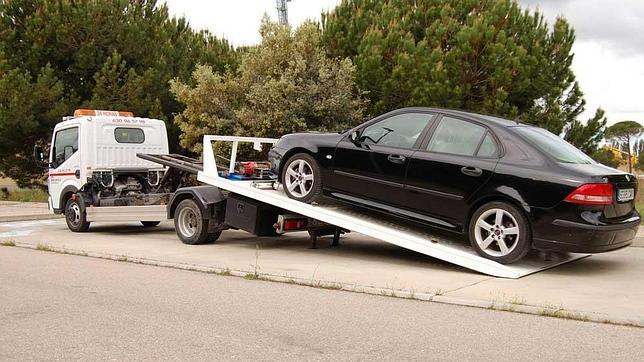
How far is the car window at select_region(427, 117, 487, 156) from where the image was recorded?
27.8 ft

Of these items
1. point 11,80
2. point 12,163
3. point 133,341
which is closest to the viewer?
point 133,341

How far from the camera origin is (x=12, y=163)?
23312 millimetres

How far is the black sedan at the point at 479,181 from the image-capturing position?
7.68m

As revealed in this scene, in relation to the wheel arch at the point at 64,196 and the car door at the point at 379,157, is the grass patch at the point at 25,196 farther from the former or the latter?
the car door at the point at 379,157

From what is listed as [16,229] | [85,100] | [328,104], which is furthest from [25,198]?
[328,104]

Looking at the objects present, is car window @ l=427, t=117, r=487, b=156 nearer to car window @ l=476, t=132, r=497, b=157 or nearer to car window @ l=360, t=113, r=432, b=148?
car window @ l=476, t=132, r=497, b=157

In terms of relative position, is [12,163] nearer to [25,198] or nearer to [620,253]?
[25,198]

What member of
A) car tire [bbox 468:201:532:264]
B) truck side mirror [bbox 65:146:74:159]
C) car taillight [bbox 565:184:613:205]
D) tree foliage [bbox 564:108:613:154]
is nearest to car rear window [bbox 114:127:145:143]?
truck side mirror [bbox 65:146:74:159]

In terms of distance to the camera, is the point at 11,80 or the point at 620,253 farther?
the point at 11,80

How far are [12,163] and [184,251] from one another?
15424 mm

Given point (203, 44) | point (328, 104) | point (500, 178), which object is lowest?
point (500, 178)

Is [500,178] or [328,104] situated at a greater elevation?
[328,104]

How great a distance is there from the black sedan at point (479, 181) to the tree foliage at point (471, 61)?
8.07m

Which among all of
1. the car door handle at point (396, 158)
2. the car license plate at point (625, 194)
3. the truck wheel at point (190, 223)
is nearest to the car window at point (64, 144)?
the truck wheel at point (190, 223)
